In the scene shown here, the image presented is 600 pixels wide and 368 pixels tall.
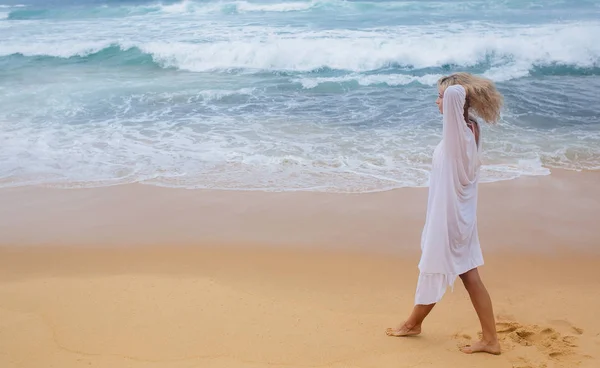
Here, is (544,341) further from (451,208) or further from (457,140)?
(457,140)

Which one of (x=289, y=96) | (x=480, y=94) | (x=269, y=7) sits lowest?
(x=289, y=96)

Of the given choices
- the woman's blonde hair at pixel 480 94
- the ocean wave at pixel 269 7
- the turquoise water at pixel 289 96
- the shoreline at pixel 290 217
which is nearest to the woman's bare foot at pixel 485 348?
the woman's blonde hair at pixel 480 94

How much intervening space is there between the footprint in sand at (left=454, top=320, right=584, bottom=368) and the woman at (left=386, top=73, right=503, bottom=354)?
209mm

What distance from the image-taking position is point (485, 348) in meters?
3.52

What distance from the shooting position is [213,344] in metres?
3.59

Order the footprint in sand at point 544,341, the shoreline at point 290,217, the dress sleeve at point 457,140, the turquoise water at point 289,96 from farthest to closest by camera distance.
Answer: the turquoise water at point 289,96
the shoreline at point 290,217
the footprint in sand at point 544,341
the dress sleeve at point 457,140

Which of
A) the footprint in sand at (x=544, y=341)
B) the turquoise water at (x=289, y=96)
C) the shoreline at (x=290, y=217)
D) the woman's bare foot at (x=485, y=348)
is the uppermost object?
the turquoise water at (x=289, y=96)

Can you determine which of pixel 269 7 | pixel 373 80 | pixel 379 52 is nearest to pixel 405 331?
pixel 373 80

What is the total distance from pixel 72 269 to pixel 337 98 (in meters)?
8.32

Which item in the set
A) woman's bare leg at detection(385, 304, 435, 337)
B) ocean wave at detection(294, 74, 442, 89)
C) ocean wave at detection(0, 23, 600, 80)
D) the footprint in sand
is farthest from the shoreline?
ocean wave at detection(0, 23, 600, 80)

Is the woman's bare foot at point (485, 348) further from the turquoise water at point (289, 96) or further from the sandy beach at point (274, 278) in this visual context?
the turquoise water at point (289, 96)

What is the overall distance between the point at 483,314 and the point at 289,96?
31.3 feet

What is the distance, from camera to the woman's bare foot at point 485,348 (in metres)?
3.51

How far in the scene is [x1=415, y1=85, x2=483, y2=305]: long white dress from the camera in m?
3.25
